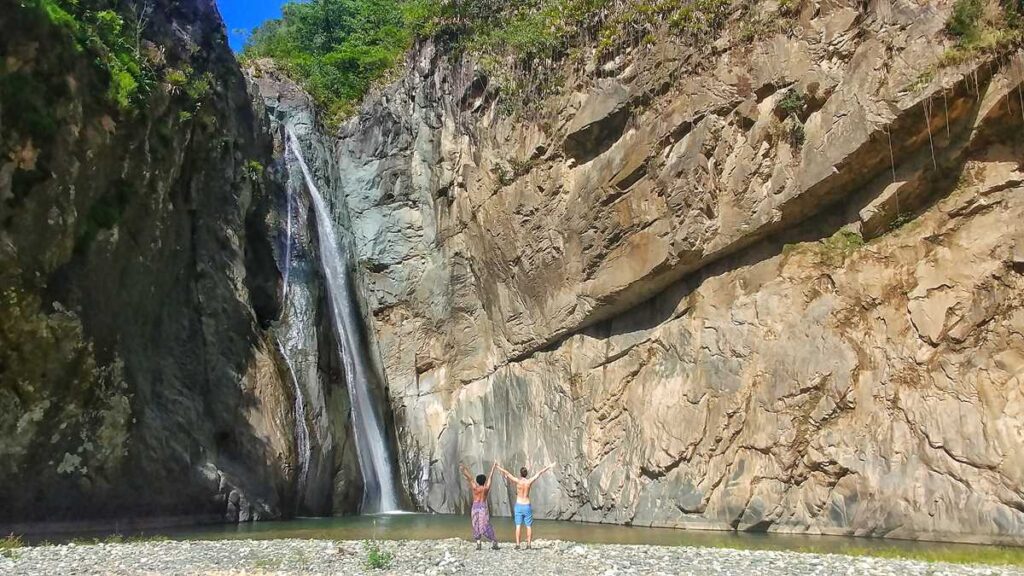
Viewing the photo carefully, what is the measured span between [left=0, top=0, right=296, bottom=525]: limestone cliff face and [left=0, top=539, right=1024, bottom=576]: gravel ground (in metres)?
5.20

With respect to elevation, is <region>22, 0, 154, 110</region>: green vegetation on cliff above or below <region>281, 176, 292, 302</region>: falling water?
above

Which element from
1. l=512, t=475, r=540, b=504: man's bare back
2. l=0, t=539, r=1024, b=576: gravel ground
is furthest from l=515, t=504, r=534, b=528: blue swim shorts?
l=0, t=539, r=1024, b=576: gravel ground

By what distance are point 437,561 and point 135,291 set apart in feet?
38.7

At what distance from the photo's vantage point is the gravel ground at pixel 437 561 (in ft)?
30.0

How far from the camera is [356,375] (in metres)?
26.2

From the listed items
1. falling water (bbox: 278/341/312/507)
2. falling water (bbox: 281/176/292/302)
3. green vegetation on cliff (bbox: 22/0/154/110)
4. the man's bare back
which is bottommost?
the man's bare back

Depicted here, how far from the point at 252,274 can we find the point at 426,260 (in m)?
6.36

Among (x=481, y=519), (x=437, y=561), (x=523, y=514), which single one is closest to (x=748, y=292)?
(x=523, y=514)

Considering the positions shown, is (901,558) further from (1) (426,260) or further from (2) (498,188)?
(1) (426,260)

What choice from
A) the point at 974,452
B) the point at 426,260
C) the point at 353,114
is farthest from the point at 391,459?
the point at 974,452

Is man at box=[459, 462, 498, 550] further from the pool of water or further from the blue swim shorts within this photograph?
the pool of water

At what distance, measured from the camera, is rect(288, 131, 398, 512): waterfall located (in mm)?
25469

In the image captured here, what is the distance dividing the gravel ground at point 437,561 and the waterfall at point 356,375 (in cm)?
1370

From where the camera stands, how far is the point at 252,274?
24.5 meters
